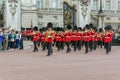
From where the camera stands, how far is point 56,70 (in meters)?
17.8

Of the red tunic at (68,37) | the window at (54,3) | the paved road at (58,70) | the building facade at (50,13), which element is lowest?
the paved road at (58,70)

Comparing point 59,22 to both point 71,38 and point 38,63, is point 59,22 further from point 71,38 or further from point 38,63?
point 38,63

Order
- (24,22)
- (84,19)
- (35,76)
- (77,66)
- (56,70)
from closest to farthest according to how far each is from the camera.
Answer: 1. (35,76)
2. (56,70)
3. (77,66)
4. (84,19)
5. (24,22)

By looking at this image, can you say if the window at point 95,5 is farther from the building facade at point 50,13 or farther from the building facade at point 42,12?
the building facade at point 42,12

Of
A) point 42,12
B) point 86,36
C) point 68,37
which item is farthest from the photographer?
point 42,12

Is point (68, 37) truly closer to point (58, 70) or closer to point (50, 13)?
point (58, 70)

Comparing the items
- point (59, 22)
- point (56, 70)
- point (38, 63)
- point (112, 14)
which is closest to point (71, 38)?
point (38, 63)

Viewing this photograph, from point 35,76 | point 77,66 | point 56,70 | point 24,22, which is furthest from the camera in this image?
point 24,22

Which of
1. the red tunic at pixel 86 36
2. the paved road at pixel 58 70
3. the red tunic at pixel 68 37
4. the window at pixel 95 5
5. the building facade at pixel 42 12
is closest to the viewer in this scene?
the paved road at pixel 58 70

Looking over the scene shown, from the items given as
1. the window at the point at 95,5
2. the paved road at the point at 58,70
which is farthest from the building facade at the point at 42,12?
the paved road at the point at 58,70

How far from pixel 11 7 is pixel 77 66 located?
77.8ft

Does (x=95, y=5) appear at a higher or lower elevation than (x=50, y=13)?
higher

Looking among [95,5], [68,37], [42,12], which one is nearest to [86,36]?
[68,37]

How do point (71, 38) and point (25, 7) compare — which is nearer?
point (71, 38)
